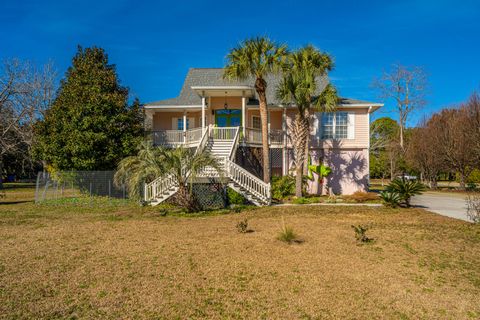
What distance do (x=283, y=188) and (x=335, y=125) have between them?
19.7ft

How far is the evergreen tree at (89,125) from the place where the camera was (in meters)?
18.5

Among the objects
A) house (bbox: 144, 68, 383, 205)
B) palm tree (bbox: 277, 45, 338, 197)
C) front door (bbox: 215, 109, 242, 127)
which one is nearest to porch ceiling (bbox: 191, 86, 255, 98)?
house (bbox: 144, 68, 383, 205)

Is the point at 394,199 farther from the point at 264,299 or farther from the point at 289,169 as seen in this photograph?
the point at 264,299

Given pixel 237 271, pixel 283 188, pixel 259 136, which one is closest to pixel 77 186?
pixel 259 136

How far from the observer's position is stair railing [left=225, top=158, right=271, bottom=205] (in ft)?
51.0

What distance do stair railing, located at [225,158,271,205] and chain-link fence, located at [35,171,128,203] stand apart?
6157 mm

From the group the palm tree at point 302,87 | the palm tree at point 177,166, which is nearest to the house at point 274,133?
the palm tree at point 302,87

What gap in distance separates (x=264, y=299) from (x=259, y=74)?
13291 millimetres

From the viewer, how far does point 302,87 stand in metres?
17.2

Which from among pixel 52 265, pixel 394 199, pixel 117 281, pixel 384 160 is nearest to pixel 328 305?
pixel 117 281

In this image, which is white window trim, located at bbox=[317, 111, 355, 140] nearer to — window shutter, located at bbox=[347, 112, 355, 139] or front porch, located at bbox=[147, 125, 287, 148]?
window shutter, located at bbox=[347, 112, 355, 139]

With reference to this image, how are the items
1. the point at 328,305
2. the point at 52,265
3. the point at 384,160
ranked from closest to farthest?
the point at 328,305, the point at 52,265, the point at 384,160

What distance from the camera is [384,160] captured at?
1661 inches

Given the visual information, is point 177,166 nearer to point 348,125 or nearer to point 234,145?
point 234,145
